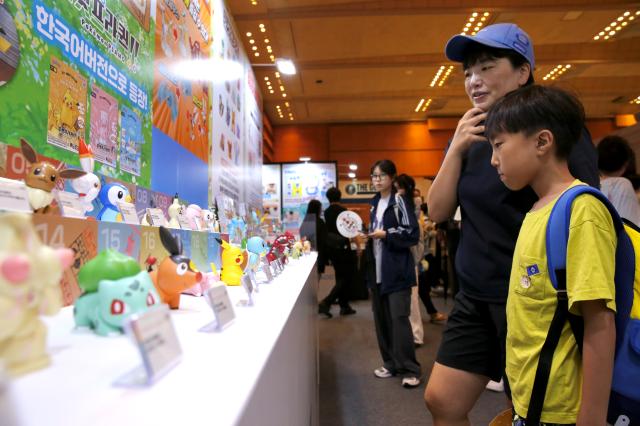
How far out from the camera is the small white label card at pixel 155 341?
1.16ft

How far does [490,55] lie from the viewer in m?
1.17

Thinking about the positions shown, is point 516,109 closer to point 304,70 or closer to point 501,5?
point 501,5

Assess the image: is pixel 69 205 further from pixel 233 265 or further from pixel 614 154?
pixel 614 154

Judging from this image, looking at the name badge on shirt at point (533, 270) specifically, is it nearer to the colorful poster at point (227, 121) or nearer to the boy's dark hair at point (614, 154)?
the boy's dark hair at point (614, 154)

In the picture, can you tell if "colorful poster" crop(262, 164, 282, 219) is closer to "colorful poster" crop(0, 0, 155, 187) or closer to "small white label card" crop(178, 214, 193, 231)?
"colorful poster" crop(0, 0, 155, 187)

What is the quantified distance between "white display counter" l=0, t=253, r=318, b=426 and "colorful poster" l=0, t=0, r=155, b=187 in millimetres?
786

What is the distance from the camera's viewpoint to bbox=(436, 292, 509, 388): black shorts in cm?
108

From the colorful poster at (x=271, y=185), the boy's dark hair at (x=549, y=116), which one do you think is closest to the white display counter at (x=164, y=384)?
the boy's dark hair at (x=549, y=116)

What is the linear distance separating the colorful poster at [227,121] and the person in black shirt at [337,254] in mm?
1074

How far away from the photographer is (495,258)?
3.56 ft

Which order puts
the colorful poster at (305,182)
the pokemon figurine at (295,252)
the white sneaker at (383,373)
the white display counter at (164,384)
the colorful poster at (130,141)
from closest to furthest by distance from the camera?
1. the white display counter at (164,384)
2. the colorful poster at (130,141)
3. the pokemon figurine at (295,252)
4. the white sneaker at (383,373)
5. the colorful poster at (305,182)

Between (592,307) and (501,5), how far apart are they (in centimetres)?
499

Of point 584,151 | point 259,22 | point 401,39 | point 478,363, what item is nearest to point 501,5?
point 401,39

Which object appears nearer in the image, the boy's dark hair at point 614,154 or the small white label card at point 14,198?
the small white label card at point 14,198
